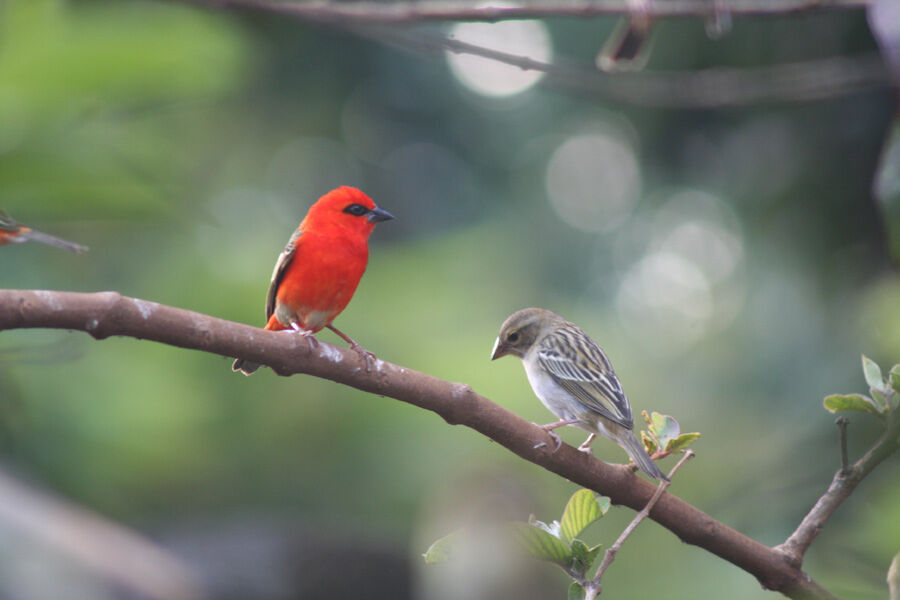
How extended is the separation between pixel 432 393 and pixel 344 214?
63.2 inches

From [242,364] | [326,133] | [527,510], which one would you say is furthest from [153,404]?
[326,133]

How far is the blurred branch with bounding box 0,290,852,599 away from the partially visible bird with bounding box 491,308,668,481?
0.57 metres

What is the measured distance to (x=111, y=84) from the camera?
3.79m

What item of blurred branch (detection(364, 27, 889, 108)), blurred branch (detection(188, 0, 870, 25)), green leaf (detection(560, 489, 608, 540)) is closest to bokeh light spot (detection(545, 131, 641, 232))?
blurred branch (detection(364, 27, 889, 108))

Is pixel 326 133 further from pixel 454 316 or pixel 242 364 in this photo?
pixel 242 364

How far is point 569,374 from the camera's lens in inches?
136

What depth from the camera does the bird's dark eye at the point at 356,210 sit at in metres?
3.58

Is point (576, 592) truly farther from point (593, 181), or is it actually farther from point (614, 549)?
point (593, 181)

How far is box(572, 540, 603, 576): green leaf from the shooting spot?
187 centimetres

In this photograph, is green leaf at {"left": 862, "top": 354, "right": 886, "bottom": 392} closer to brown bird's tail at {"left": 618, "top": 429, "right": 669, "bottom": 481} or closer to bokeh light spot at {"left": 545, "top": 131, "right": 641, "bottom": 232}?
brown bird's tail at {"left": 618, "top": 429, "right": 669, "bottom": 481}

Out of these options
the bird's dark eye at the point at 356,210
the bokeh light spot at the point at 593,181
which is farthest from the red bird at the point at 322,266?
the bokeh light spot at the point at 593,181

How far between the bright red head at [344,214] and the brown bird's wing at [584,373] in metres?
0.87

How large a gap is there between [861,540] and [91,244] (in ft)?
17.8

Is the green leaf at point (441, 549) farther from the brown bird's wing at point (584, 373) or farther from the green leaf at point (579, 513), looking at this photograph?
the brown bird's wing at point (584, 373)
